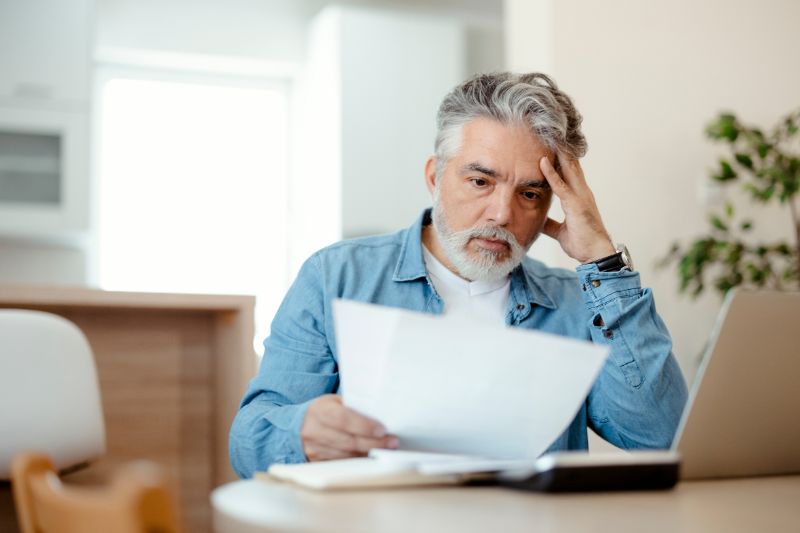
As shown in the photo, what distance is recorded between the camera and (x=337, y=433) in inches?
41.7

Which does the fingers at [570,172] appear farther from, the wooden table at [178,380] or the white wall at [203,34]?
the white wall at [203,34]

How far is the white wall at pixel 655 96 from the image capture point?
11.4 ft

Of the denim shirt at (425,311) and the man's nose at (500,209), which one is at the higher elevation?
the man's nose at (500,209)

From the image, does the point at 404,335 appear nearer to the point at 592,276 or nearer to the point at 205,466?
the point at 592,276

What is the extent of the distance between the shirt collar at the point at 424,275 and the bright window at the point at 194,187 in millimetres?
2865

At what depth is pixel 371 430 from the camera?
98 centimetres

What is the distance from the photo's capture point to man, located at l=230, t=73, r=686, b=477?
1488 mm

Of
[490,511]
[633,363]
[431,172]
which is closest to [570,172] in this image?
[431,172]

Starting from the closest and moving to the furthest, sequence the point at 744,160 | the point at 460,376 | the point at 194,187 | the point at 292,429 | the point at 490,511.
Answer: the point at 490,511, the point at 460,376, the point at 292,429, the point at 744,160, the point at 194,187

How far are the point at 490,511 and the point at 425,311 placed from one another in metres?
0.91

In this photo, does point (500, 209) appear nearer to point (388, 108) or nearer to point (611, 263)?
point (611, 263)

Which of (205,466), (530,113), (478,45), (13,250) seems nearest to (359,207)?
(478,45)

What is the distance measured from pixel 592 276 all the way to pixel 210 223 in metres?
3.26

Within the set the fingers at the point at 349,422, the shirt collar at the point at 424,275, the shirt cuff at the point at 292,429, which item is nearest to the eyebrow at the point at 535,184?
the shirt collar at the point at 424,275
